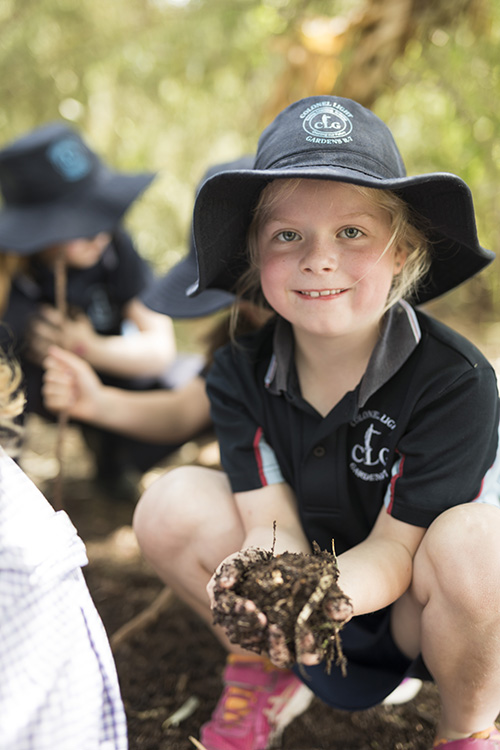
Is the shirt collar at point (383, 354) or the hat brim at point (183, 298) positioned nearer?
the shirt collar at point (383, 354)

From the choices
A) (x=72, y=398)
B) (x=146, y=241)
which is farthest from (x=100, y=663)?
(x=146, y=241)

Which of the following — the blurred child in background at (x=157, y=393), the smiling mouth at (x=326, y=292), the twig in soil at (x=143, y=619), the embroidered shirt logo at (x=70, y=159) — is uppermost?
the smiling mouth at (x=326, y=292)

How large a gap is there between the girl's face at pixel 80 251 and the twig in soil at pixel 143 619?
47.5 inches

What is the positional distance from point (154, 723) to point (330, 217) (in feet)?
3.84

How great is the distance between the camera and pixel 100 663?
1.13 m

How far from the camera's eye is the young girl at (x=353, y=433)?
1.34 m

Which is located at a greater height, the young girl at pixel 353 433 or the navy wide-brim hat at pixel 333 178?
the navy wide-brim hat at pixel 333 178

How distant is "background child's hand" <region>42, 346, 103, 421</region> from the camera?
7.86ft

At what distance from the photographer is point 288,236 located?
147cm

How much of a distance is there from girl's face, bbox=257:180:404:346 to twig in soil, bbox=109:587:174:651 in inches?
38.8

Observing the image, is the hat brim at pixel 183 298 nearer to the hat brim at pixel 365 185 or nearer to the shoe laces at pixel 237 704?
the hat brim at pixel 365 185

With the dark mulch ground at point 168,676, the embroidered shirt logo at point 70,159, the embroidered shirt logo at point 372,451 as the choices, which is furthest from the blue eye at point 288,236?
the embroidered shirt logo at point 70,159

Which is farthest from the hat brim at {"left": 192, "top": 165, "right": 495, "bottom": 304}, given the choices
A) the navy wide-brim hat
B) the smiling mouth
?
the smiling mouth

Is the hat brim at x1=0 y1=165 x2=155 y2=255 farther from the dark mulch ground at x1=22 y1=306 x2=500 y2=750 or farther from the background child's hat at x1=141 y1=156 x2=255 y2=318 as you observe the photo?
the dark mulch ground at x1=22 y1=306 x2=500 y2=750
